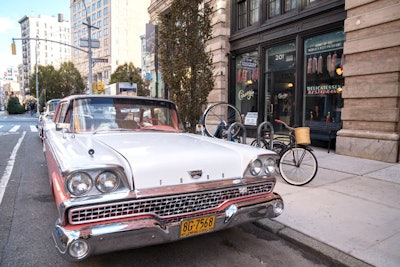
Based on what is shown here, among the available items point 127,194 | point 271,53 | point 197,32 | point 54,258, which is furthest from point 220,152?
point 271,53

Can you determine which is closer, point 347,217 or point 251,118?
point 347,217

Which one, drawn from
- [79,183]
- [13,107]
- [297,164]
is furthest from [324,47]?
[13,107]

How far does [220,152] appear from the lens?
9.66 ft

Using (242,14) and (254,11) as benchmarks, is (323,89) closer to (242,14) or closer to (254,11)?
(254,11)

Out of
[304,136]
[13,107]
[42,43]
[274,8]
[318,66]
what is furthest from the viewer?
[42,43]

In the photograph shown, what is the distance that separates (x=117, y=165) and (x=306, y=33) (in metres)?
8.91

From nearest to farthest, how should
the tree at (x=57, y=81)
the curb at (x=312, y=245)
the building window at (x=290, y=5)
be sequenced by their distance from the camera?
the curb at (x=312, y=245), the building window at (x=290, y=5), the tree at (x=57, y=81)

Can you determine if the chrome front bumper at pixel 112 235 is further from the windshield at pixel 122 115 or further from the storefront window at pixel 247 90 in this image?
the storefront window at pixel 247 90

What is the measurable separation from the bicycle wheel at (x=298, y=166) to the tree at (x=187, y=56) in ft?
8.20

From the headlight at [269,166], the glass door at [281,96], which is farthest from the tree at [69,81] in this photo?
the headlight at [269,166]

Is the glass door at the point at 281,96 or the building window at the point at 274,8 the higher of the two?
the building window at the point at 274,8

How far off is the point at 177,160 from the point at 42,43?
148684 mm

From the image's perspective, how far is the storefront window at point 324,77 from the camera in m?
8.67

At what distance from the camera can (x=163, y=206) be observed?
250 centimetres
